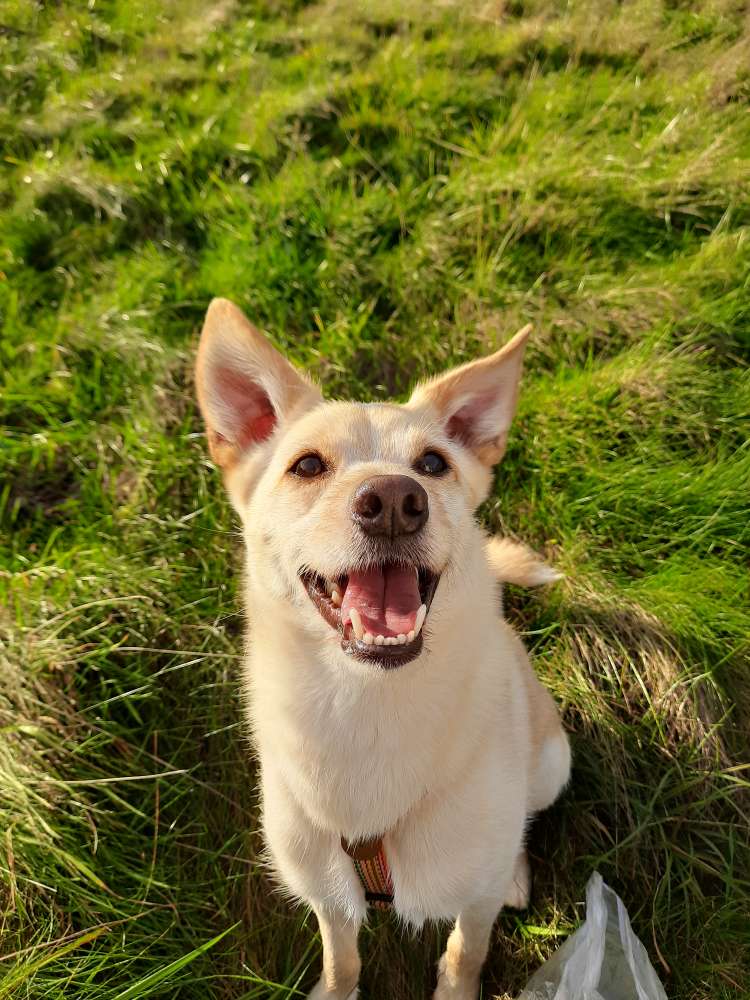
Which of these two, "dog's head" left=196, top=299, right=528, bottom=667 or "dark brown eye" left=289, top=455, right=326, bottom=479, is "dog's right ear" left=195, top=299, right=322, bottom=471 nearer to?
"dog's head" left=196, top=299, right=528, bottom=667

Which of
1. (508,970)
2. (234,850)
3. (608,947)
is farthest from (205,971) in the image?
(608,947)

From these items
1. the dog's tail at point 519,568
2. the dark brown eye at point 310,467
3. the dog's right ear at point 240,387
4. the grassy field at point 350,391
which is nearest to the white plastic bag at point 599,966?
the grassy field at point 350,391

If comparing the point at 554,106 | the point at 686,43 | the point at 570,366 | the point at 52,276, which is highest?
the point at 686,43

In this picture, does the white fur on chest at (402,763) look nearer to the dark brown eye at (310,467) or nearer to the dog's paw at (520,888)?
the dark brown eye at (310,467)

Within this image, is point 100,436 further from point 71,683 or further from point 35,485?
point 71,683

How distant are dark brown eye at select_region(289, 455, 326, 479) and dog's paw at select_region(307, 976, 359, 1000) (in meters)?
1.72

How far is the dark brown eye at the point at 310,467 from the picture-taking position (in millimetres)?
1853

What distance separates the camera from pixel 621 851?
238 centimetres

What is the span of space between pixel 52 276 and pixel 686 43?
3.60 m

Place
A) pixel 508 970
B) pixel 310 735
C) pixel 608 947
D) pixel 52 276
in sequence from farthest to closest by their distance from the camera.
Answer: pixel 52 276 → pixel 508 970 → pixel 608 947 → pixel 310 735

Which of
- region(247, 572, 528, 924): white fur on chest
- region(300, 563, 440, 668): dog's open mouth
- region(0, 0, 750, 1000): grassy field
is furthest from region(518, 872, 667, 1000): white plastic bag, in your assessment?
region(300, 563, 440, 668): dog's open mouth

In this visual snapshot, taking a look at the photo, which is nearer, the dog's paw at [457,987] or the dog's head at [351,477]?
the dog's head at [351,477]

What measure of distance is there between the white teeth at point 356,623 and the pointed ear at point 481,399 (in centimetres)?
73

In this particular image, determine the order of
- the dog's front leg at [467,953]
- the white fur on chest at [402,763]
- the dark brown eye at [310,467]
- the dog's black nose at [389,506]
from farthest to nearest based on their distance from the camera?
the dog's front leg at [467,953], the dark brown eye at [310,467], the white fur on chest at [402,763], the dog's black nose at [389,506]
